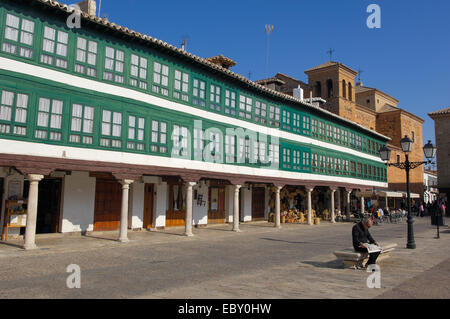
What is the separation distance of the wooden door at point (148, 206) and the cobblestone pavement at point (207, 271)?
14.7ft

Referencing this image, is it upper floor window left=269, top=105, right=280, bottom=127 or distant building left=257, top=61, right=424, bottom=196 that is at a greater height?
distant building left=257, top=61, right=424, bottom=196

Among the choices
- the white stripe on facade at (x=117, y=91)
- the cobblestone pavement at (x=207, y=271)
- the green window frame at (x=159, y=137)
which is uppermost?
the white stripe on facade at (x=117, y=91)

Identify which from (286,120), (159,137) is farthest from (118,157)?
(286,120)

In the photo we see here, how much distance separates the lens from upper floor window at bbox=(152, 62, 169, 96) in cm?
1695

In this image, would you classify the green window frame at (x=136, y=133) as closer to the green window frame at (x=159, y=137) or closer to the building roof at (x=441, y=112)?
the green window frame at (x=159, y=137)

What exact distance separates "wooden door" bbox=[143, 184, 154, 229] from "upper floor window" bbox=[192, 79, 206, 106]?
5.10m

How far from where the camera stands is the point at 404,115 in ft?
169

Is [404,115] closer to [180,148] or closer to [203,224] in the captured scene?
[203,224]

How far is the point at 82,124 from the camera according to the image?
46.3ft

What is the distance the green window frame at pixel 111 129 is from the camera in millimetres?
14781

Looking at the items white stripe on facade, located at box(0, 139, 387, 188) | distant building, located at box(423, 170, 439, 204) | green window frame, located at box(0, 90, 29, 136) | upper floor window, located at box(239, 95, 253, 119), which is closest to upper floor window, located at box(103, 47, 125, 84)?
white stripe on facade, located at box(0, 139, 387, 188)

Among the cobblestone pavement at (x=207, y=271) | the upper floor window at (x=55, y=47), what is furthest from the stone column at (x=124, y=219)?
the upper floor window at (x=55, y=47)

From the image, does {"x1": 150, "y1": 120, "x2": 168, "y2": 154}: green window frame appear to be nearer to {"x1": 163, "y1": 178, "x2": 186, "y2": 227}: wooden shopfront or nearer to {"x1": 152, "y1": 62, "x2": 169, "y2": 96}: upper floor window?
{"x1": 152, "y1": 62, "x2": 169, "y2": 96}: upper floor window
